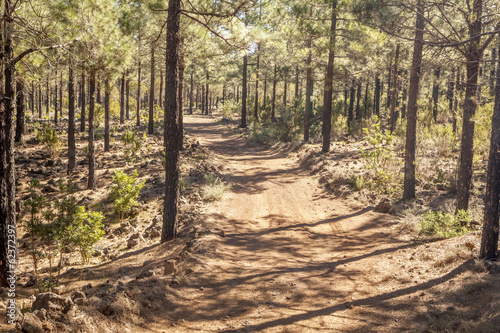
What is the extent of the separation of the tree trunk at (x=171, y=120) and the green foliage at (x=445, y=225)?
19.4ft

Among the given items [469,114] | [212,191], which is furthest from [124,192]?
[469,114]

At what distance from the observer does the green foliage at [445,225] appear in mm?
7551

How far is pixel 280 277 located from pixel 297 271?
48cm

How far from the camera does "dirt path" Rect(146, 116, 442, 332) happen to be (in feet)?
16.4

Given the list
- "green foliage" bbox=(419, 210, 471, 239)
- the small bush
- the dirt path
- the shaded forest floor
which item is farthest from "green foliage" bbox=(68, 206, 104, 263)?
"green foliage" bbox=(419, 210, 471, 239)

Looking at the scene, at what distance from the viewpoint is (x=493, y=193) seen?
18.3 ft

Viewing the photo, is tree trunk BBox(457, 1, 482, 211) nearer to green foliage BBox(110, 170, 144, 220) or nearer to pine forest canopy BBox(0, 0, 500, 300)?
pine forest canopy BBox(0, 0, 500, 300)

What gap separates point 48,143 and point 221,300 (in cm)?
1634

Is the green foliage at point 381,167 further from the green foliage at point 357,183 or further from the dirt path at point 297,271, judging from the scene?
the dirt path at point 297,271

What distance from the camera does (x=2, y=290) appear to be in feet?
19.0

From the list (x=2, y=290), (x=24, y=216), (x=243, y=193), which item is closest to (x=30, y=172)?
(x=24, y=216)

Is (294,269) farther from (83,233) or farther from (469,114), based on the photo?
(469,114)

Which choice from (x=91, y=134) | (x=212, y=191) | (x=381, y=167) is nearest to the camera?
(x=212, y=191)

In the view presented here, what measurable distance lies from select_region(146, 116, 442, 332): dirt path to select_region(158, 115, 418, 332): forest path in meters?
0.02
